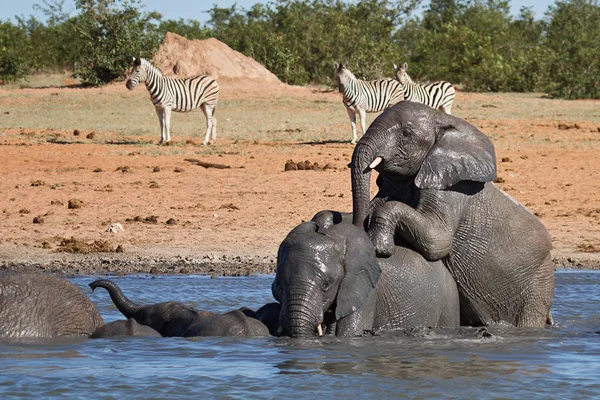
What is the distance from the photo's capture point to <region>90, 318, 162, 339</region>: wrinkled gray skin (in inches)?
263

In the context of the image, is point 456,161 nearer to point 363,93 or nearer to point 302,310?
point 302,310

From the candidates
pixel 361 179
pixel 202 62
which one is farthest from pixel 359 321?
pixel 202 62

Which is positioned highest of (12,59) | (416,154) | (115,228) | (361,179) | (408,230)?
(12,59)

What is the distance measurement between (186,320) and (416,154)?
173 centimetres

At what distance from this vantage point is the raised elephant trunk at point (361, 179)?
6.61 metres

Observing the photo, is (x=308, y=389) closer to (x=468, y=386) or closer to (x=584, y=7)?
(x=468, y=386)

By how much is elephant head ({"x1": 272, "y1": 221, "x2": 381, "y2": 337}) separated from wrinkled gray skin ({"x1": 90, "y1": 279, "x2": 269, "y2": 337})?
0.49 metres

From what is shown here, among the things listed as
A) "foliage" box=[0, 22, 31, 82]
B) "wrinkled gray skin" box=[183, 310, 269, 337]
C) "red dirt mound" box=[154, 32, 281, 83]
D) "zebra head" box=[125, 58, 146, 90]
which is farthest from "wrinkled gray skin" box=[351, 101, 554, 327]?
"foliage" box=[0, 22, 31, 82]

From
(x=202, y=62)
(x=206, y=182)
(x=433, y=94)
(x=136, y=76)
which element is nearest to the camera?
(x=206, y=182)

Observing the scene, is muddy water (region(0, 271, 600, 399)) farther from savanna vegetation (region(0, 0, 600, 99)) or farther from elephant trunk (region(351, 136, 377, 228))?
savanna vegetation (region(0, 0, 600, 99))

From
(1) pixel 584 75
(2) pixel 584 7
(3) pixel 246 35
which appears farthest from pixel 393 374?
(2) pixel 584 7

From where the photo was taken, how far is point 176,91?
21188 mm

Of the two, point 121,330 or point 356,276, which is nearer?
point 356,276

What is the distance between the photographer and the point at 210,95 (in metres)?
21.2
